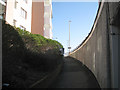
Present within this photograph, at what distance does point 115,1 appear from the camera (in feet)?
14.1

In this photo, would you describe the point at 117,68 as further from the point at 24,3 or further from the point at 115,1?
the point at 24,3

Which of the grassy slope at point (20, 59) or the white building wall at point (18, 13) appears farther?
the white building wall at point (18, 13)

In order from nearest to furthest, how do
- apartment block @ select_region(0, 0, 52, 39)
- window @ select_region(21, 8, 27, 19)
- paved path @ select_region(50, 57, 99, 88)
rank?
paved path @ select_region(50, 57, 99, 88) → apartment block @ select_region(0, 0, 52, 39) → window @ select_region(21, 8, 27, 19)

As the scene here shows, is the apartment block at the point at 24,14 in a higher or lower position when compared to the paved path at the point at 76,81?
higher

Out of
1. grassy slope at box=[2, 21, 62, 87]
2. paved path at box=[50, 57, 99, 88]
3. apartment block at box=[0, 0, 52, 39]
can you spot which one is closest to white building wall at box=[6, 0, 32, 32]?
apartment block at box=[0, 0, 52, 39]

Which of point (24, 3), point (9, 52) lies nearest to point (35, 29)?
point (24, 3)

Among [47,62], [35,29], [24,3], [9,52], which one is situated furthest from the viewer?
[35,29]

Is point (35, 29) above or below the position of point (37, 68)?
above

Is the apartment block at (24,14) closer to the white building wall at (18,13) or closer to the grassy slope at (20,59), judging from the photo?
the white building wall at (18,13)

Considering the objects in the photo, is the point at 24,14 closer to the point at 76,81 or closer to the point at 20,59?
the point at 20,59

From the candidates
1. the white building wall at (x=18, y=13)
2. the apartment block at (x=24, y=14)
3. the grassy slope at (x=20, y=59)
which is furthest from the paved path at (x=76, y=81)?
the white building wall at (x=18, y=13)

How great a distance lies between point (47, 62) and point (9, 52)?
3.10 metres

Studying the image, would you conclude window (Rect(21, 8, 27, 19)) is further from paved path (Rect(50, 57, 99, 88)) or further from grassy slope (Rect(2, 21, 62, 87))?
paved path (Rect(50, 57, 99, 88))

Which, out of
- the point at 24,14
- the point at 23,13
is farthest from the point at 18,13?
the point at 24,14
